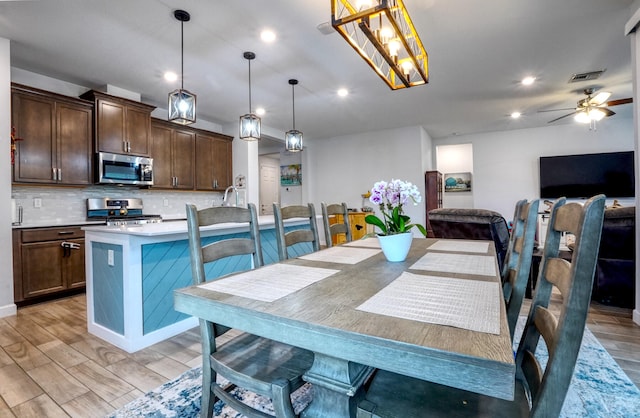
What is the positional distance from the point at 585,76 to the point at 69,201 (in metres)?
6.90

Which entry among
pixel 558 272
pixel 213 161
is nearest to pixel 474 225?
pixel 558 272

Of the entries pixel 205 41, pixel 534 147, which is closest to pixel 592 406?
pixel 205 41

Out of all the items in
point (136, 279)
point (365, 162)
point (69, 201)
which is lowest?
point (136, 279)

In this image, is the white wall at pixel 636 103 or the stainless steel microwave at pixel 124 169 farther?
the stainless steel microwave at pixel 124 169

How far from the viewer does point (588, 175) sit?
6.28m

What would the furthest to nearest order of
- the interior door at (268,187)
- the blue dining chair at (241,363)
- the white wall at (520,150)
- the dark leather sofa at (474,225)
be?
1. the interior door at (268,187)
2. the white wall at (520,150)
3. the dark leather sofa at (474,225)
4. the blue dining chair at (241,363)

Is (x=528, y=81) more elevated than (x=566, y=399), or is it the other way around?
(x=528, y=81)

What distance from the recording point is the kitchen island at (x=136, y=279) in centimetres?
212

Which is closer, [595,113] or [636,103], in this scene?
[636,103]

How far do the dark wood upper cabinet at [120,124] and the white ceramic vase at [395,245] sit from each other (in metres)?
3.89

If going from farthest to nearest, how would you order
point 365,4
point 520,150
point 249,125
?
point 520,150, point 249,125, point 365,4

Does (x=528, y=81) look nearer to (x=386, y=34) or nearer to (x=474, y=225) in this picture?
(x=474, y=225)

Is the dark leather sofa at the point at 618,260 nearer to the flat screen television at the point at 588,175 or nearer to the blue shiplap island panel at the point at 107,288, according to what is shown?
the blue shiplap island panel at the point at 107,288

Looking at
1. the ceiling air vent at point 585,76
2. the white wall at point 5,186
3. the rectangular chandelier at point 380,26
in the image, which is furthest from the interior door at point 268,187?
the ceiling air vent at point 585,76
